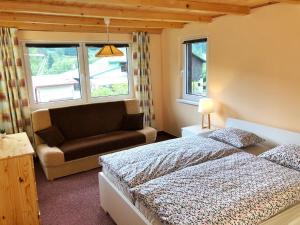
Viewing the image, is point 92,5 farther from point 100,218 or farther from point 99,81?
point 100,218

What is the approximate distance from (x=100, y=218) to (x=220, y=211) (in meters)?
1.50

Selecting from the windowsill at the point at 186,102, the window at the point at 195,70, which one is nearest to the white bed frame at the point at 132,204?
the windowsill at the point at 186,102

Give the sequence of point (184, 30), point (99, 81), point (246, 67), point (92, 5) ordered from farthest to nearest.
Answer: point (99, 81) → point (184, 30) → point (246, 67) → point (92, 5)

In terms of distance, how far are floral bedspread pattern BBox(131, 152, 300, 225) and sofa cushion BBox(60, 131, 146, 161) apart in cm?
180

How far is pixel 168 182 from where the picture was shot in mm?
A: 2164

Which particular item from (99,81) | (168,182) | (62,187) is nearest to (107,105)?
(99,81)

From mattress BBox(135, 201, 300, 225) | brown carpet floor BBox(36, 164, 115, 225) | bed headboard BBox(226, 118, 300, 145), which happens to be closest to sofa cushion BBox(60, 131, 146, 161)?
brown carpet floor BBox(36, 164, 115, 225)

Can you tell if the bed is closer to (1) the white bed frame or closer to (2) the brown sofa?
(1) the white bed frame

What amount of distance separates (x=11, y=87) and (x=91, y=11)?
6.36 ft

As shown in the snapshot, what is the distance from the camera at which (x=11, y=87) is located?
12.9 feet

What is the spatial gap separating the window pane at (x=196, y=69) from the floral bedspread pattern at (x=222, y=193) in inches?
88.8

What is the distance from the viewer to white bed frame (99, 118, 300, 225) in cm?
188

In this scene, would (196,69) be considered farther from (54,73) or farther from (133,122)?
(54,73)

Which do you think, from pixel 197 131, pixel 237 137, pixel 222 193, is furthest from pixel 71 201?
pixel 237 137
